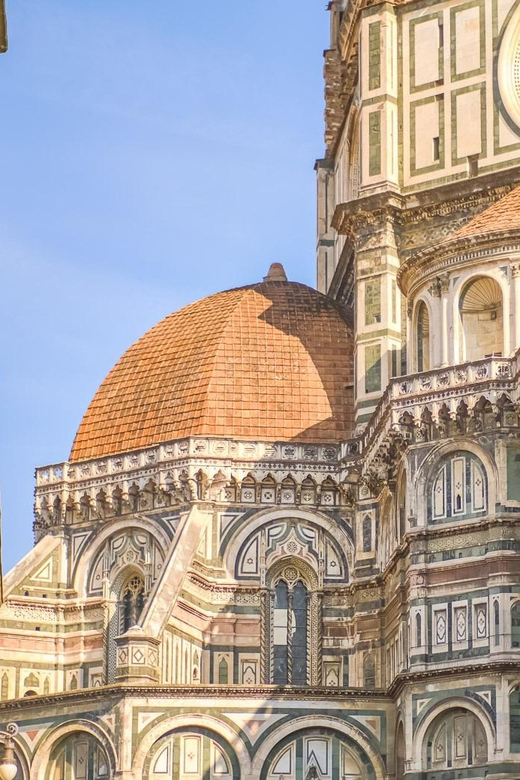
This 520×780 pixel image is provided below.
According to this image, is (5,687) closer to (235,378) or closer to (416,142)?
(235,378)

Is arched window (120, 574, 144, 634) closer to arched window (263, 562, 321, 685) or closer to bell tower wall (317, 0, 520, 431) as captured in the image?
arched window (263, 562, 321, 685)

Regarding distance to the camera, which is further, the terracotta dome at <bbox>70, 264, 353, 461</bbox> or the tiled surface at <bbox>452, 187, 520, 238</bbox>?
the terracotta dome at <bbox>70, 264, 353, 461</bbox>

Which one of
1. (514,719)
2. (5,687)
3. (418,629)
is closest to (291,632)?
(418,629)

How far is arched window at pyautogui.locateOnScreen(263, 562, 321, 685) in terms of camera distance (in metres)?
51.0

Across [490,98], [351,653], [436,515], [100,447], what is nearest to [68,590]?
[100,447]

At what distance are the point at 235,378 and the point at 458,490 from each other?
9280 mm

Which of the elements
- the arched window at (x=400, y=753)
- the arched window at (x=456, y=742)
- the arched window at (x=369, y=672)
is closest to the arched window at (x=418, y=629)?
the arched window at (x=456, y=742)

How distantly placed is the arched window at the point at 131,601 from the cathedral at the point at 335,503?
0.05 m

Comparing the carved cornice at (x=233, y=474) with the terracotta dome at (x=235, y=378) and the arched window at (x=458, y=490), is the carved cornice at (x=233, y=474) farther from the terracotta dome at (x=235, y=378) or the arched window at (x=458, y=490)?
the arched window at (x=458, y=490)

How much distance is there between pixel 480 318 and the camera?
157 feet

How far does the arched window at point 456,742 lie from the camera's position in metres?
44.4

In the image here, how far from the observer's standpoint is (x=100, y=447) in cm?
5447

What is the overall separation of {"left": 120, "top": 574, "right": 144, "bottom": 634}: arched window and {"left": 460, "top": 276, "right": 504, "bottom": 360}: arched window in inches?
401

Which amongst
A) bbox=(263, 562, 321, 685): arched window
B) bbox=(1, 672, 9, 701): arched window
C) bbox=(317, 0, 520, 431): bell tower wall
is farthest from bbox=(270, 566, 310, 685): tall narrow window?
bbox=(1, 672, 9, 701): arched window
